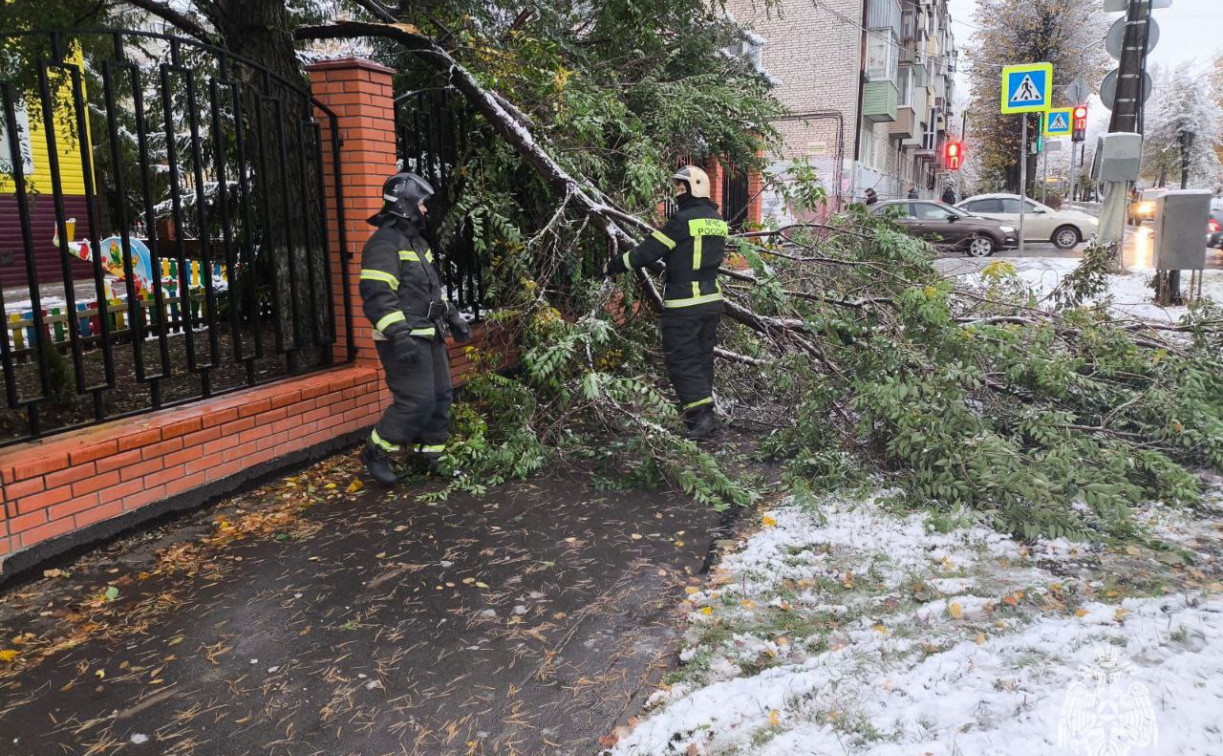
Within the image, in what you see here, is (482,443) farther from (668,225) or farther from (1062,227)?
(1062,227)

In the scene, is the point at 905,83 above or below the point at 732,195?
above

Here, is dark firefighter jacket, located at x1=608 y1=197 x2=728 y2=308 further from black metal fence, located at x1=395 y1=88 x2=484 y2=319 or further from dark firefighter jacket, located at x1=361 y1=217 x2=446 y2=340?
black metal fence, located at x1=395 y1=88 x2=484 y2=319

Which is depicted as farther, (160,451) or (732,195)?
(732,195)

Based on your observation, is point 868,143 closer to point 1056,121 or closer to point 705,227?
point 1056,121

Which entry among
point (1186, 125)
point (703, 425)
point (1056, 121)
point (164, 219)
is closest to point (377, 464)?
point (703, 425)

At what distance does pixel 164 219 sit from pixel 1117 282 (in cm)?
1386

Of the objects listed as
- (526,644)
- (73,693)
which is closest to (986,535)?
(526,644)

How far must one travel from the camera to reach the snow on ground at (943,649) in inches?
99.9

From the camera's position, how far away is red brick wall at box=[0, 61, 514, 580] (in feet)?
12.4

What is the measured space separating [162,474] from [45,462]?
0.64 meters

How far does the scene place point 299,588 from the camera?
3.75m

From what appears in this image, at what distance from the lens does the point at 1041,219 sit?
21578 mm

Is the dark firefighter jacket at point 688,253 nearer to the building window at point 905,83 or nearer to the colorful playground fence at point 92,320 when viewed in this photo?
the colorful playground fence at point 92,320

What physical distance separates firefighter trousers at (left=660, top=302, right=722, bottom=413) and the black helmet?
69.6 inches
